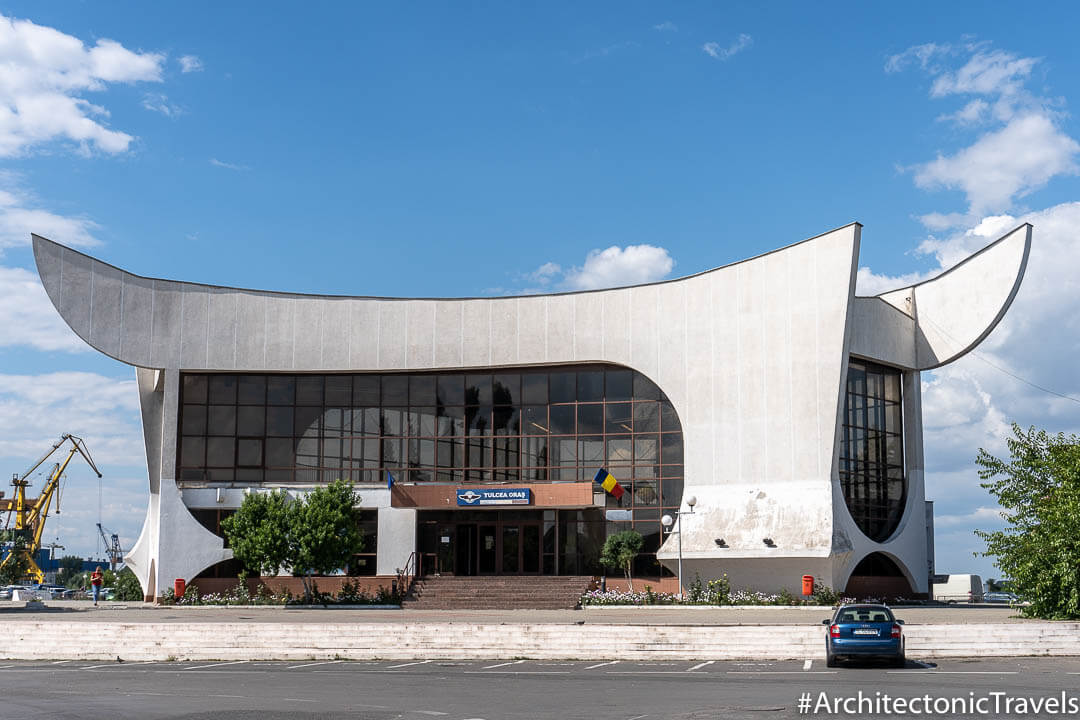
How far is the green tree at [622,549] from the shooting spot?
40.0 metres

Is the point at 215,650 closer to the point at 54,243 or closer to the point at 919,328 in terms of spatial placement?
the point at 54,243

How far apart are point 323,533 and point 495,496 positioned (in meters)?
6.74

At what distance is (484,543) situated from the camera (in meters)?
43.2

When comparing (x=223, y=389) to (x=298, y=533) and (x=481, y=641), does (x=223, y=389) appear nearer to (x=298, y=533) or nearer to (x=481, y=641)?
(x=298, y=533)

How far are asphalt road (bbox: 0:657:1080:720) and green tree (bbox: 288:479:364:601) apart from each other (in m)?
15.6

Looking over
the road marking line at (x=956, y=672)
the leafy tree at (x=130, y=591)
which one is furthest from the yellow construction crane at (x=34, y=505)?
the road marking line at (x=956, y=672)

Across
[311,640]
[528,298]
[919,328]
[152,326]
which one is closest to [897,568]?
[919,328]

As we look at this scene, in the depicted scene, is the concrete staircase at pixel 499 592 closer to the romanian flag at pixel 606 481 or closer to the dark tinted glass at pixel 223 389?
the romanian flag at pixel 606 481

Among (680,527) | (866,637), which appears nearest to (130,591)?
(680,527)

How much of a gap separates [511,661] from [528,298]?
21.5 m

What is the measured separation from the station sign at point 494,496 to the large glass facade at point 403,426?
79.2 inches

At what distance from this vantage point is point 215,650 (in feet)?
81.9

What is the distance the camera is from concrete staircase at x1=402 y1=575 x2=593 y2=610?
128 ft

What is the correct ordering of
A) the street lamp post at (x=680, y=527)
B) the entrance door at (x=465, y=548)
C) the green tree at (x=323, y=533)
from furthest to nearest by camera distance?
the entrance door at (x=465, y=548), the green tree at (x=323, y=533), the street lamp post at (x=680, y=527)
